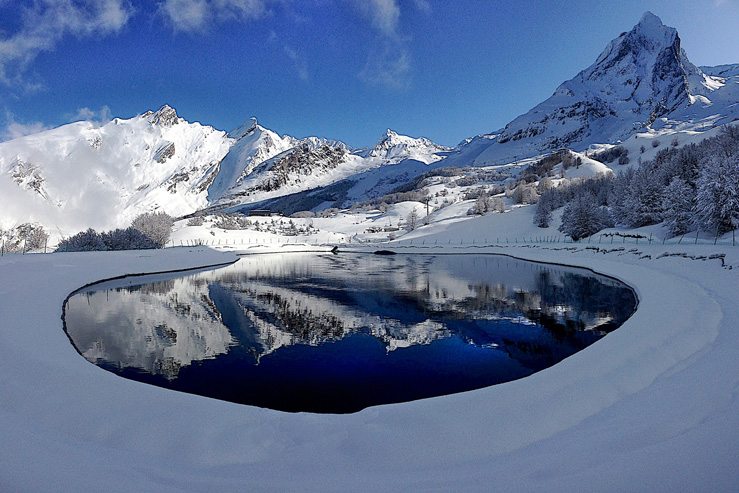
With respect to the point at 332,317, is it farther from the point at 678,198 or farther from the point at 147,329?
the point at 678,198

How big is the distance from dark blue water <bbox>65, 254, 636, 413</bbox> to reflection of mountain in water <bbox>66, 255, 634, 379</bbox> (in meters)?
0.05

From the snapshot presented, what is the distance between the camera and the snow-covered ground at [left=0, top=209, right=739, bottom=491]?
3641mm

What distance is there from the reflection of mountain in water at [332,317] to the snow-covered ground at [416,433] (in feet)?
7.64

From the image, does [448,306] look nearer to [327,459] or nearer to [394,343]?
[394,343]

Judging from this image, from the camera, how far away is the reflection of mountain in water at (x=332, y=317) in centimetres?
1038

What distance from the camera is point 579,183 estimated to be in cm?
9106

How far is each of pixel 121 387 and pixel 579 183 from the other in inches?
4125

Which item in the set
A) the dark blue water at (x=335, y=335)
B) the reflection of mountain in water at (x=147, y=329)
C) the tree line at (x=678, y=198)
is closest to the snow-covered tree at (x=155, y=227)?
the dark blue water at (x=335, y=335)

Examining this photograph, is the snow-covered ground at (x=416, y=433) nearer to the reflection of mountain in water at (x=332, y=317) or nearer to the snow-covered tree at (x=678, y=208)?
the reflection of mountain in water at (x=332, y=317)

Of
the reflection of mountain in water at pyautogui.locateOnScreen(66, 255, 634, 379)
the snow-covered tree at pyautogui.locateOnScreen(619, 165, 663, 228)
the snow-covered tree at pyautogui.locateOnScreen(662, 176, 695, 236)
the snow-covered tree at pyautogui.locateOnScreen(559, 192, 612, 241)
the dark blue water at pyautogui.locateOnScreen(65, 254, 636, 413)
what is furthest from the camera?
the snow-covered tree at pyautogui.locateOnScreen(559, 192, 612, 241)

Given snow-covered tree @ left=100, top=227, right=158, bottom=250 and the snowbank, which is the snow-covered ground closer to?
the snowbank

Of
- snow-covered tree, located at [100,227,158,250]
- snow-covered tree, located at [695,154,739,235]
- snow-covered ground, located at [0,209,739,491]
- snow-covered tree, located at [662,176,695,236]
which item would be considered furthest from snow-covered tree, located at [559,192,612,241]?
snow-covered tree, located at [100,227,158,250]

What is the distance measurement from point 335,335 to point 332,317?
249 cm

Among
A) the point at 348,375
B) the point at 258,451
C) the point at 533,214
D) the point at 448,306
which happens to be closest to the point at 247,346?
the point at 348,375
